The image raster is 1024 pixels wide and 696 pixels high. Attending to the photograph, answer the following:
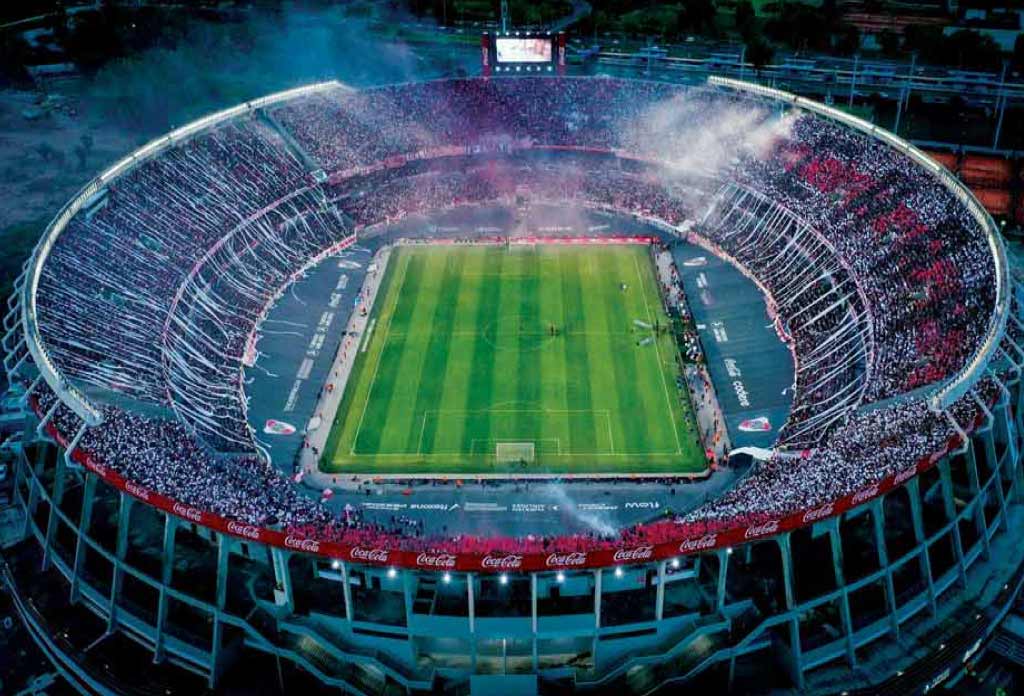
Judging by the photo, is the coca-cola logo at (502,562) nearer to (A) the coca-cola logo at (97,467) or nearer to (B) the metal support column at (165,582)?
(B) the metal support column at (165,582)

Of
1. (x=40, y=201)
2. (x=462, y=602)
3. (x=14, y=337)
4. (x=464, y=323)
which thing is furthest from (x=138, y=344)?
(x=40, y=201)

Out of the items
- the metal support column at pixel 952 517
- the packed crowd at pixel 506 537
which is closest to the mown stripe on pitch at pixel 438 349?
the packed crowd at pixel 506 537

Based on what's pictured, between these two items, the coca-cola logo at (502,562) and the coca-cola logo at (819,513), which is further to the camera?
the coca-cola logo at (819,513)

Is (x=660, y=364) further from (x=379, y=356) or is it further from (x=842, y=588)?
(x=842, y=588)

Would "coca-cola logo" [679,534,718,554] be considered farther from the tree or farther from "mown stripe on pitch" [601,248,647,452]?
the tree

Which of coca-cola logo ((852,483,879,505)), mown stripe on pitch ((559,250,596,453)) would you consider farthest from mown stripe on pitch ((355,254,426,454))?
coca-cola logo ((852,483,879,505))

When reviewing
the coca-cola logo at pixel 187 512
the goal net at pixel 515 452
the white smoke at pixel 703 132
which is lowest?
the goal net at pixel 515 452
